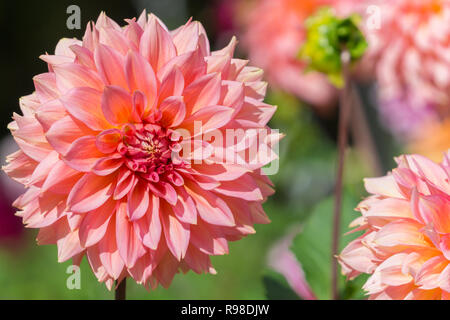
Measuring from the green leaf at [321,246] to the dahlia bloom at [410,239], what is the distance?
0.59ft

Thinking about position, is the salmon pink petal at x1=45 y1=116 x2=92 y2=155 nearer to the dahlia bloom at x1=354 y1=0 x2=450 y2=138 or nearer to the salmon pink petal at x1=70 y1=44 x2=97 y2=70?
the salmon pink petal at x1=70 y1=44 x2=97 y2=70

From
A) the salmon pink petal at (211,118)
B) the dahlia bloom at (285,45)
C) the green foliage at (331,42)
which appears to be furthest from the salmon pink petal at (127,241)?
the dahlia bloom at (285,45)

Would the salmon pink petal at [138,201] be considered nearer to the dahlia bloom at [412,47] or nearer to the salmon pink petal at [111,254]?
the salmon pink petal at [111,254]

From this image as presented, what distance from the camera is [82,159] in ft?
1.73

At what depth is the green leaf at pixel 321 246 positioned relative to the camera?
2.42 ft

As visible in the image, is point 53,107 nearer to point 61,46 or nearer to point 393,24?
point 61,46

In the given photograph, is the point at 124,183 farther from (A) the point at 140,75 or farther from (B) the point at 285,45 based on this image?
(B) the point at 285,45

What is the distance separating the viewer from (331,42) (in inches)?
30.0

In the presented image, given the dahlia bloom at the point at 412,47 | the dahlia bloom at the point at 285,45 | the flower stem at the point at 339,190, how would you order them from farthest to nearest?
1. the dahlia bloom at the point at 285,45
2. the dahlia bloom at the point at 412,47
3. the flower stem at the point at 339,190

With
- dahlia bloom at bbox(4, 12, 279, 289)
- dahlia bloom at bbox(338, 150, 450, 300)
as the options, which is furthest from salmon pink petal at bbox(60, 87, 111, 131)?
dahlia bloom at bbox(338, 150, 450, 300)

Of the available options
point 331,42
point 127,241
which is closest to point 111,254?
point 127,241

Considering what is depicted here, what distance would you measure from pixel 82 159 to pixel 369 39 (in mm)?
638

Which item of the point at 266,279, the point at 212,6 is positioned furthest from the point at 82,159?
the point at 212,6

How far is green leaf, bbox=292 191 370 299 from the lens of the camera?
0.74 meters
